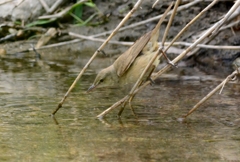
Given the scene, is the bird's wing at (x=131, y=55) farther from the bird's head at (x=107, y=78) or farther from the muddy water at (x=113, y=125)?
the muddy water at (x=113, y=125)

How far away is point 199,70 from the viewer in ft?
23.2

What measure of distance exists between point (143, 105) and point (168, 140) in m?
1.27

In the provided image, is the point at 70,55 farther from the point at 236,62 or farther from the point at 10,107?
the point at 10,107

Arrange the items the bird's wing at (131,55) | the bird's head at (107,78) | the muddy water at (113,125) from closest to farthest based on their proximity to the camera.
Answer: the muddy water at (113,125) < the bird's wing at (131,55) < the bird's head at (107,78)

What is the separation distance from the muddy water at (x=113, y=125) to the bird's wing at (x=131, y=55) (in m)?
0.33

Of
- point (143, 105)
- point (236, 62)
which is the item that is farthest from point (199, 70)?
point (143, 105)

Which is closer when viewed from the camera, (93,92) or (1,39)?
(93,92)

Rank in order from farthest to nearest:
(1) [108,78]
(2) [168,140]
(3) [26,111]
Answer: (1) [108,78] < (3) [26,111] < (2) [168,140]

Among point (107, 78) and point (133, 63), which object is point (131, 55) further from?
point (107, 78)

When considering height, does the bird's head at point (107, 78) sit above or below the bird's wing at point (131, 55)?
below

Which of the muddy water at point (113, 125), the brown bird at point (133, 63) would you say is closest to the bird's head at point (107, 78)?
the brown bird at point (133, 63)

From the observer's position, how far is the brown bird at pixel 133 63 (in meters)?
5.01

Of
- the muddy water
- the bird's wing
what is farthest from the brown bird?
the muddy water

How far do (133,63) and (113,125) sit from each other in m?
0.93
